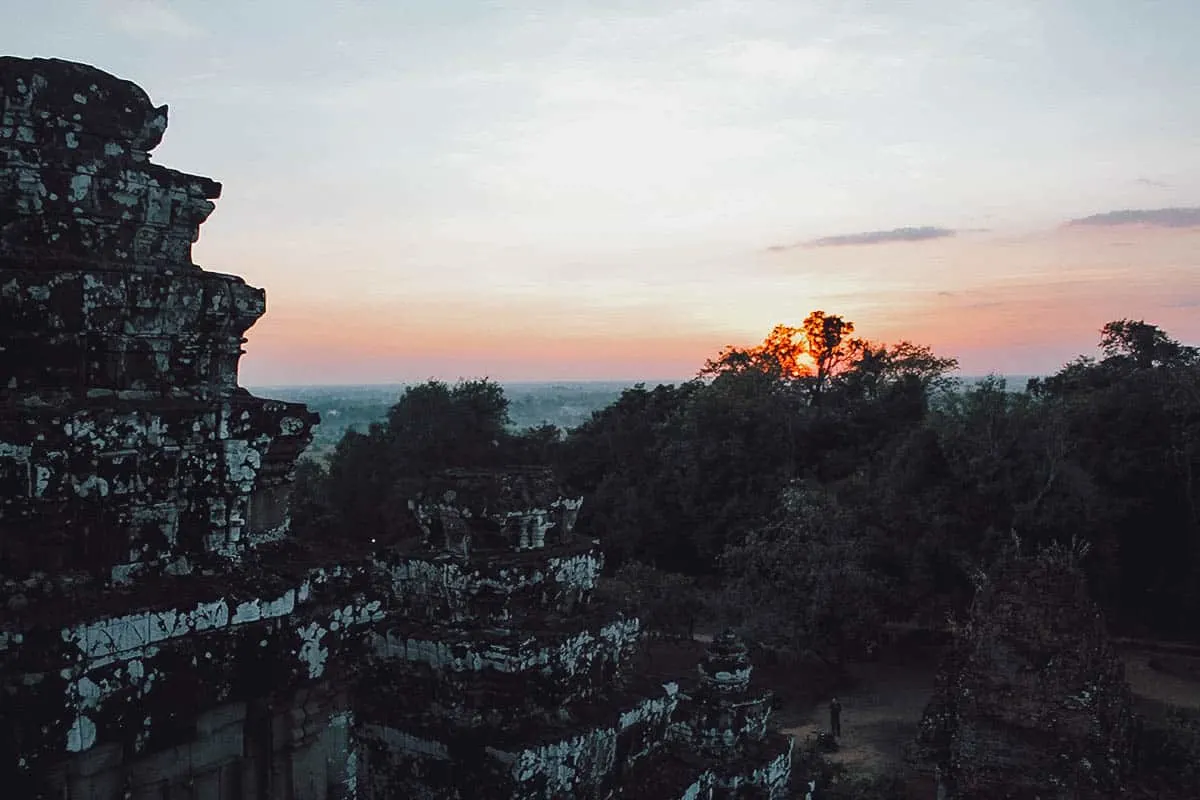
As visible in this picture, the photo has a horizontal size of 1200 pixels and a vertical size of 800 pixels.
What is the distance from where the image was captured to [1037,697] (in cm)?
1109

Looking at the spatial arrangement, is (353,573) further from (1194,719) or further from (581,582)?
(1194,719)

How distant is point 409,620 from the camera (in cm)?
587

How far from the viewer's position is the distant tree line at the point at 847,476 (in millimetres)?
22797

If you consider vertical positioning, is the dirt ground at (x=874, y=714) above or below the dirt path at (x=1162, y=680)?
below

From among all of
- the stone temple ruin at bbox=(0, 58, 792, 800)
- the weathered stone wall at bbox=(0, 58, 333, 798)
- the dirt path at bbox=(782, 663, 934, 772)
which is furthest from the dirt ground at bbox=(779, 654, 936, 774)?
the weathered stone wall at bbox=(0, 58, 333, 798)

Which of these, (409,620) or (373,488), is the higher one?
(409,620)

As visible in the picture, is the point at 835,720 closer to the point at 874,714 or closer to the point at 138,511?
the point at 874,714

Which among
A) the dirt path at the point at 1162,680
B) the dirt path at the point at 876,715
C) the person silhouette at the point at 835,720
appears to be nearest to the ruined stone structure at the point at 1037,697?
the dirt path at the point at 876,715

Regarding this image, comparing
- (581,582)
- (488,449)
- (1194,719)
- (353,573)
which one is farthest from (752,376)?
(353,573)

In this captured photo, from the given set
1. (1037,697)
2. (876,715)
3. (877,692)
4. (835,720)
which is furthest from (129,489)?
(877,692)

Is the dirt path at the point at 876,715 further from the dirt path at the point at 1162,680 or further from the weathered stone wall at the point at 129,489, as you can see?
the weathered stone wall at the point at 129,489

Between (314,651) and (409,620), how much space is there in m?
2.70

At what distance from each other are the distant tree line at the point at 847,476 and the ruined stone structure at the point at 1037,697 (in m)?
6.62

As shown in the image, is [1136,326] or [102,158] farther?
[1136,326]
